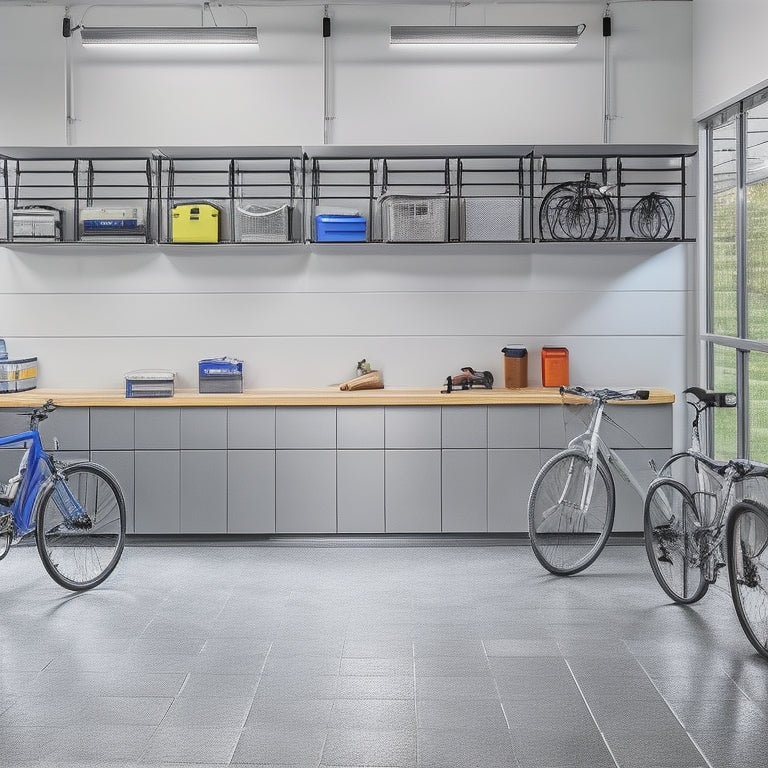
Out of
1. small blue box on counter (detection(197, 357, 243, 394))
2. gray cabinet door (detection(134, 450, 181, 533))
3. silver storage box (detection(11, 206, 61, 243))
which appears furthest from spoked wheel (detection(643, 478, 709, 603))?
silver storage box (detection(11, 206, 61, 243))

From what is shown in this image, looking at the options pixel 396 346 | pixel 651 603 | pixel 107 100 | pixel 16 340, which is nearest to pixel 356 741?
pixel 651 603

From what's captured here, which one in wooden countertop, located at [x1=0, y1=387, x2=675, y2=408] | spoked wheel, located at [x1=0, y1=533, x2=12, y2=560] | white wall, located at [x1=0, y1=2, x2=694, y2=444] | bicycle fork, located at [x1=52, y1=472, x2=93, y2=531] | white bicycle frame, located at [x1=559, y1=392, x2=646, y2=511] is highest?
white wall, located at [x1=0, y1=2, x2=694, y2=444]

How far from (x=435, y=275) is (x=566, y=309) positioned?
87 centimetres

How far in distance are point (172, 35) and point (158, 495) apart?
8.81 feet

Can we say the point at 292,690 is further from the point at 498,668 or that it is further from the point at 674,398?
the point at 674,398

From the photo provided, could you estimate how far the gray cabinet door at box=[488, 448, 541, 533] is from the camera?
226 inches

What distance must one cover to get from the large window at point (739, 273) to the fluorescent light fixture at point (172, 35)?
2822 mm

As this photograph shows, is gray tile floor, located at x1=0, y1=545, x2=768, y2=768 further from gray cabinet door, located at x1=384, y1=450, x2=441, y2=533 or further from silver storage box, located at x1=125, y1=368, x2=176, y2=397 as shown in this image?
silver storage box, located at x1=125, y1=368, x2=176, y2=397

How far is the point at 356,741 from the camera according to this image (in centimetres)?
307

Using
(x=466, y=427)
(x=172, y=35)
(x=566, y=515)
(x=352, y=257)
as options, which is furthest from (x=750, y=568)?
(x=172, y=35)

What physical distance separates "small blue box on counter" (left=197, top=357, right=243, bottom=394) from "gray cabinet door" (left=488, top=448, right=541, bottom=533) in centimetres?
162

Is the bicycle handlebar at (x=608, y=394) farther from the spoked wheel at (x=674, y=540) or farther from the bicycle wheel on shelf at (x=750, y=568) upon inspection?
the bicycle wheel on shelf at (x=750, y=568)

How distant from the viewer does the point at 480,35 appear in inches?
218

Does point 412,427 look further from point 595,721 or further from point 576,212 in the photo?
point 595,721
